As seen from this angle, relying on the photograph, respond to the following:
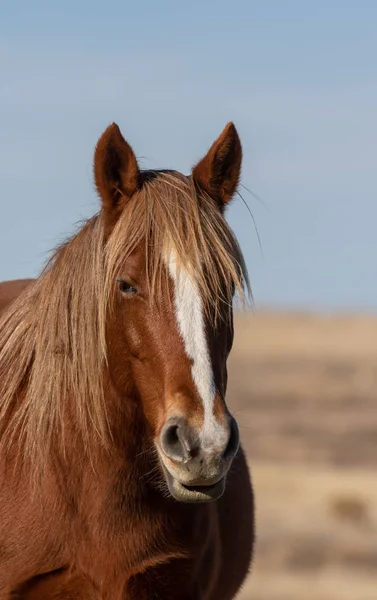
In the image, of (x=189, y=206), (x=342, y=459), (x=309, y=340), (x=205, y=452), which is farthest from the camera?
(x=309, y=340)

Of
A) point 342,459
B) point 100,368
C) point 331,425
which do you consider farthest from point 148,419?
point 331,425

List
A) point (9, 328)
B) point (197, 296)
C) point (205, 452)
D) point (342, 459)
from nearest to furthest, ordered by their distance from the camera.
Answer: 1. point (205, 452)
2. point (197, 296)
3. point (9, 328)
4. point (342, 459)

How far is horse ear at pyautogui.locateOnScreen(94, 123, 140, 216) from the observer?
4.61 m

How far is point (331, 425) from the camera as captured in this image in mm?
26641

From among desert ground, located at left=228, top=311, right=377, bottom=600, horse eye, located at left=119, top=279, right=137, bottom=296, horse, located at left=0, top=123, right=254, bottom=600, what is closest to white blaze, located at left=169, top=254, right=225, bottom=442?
horse, located at left=0, top=123, right=254, bottom=600

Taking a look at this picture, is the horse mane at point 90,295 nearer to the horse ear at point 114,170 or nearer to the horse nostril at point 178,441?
the horse ear at point 114,170

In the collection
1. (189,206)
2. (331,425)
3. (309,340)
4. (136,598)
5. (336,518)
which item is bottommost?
(309,340)

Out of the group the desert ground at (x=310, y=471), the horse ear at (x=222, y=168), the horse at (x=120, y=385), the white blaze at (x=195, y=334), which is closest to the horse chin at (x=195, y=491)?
the horse at (x=120, y=385)

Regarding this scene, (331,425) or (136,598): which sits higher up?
(136,598)

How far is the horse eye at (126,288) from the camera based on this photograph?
4477 millimetres

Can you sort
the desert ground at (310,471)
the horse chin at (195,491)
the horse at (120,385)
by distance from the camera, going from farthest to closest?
1. the desert ground at (310,471)
2. the horse at (120,385)
3. the horse chin at (195,491)

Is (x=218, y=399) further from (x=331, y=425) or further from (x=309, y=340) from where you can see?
(x=309, y=340)

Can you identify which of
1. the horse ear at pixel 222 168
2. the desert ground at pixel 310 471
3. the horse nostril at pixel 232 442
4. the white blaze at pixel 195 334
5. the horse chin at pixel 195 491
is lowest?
the desert ground at pixel 310 471

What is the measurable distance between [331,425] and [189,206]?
22.4m
